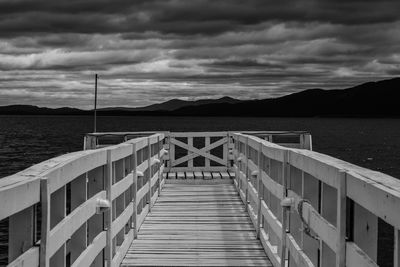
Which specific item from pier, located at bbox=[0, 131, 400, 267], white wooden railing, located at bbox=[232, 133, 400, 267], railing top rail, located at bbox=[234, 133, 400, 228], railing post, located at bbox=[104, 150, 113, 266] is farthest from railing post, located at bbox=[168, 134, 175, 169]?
railing top rail, located at bbox=[234, 133, 400, 228]

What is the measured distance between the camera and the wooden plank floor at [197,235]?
6.76 metres

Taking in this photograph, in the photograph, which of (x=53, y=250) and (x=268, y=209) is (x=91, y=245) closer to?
(x=53, y=250)

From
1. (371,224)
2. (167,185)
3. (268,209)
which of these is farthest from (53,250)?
(167,185)

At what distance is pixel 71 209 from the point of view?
4.59 metres

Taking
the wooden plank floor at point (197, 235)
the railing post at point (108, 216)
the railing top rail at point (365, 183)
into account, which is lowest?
the wooden plank floor at point (197, 235)

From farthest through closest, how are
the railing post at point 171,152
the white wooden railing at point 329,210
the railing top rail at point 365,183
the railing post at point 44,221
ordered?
the railing post at point 171,152
the railing post at point 44,221
the white wooden railing at point 329,210
the railing top rail at point 365,183

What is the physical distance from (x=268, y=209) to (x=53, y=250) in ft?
12.7

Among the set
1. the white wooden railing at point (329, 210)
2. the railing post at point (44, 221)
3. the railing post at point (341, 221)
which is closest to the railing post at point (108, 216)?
the white wooden railing at point (329, 210)

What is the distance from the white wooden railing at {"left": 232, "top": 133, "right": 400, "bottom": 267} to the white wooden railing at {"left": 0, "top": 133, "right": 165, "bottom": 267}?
1.61 meters

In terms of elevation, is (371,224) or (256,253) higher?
(371,224)

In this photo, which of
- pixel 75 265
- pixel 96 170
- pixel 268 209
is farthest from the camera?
pixel 268 209

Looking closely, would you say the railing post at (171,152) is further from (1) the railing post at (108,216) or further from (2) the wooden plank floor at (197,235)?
(1) the railing post at (108,216)

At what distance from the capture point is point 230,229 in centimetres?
841

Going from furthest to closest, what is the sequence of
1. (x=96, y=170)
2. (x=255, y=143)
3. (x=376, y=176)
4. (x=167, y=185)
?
(x=167, y=185), (x=255, y=143), (x=96, y=170), (x=376, y=176)
